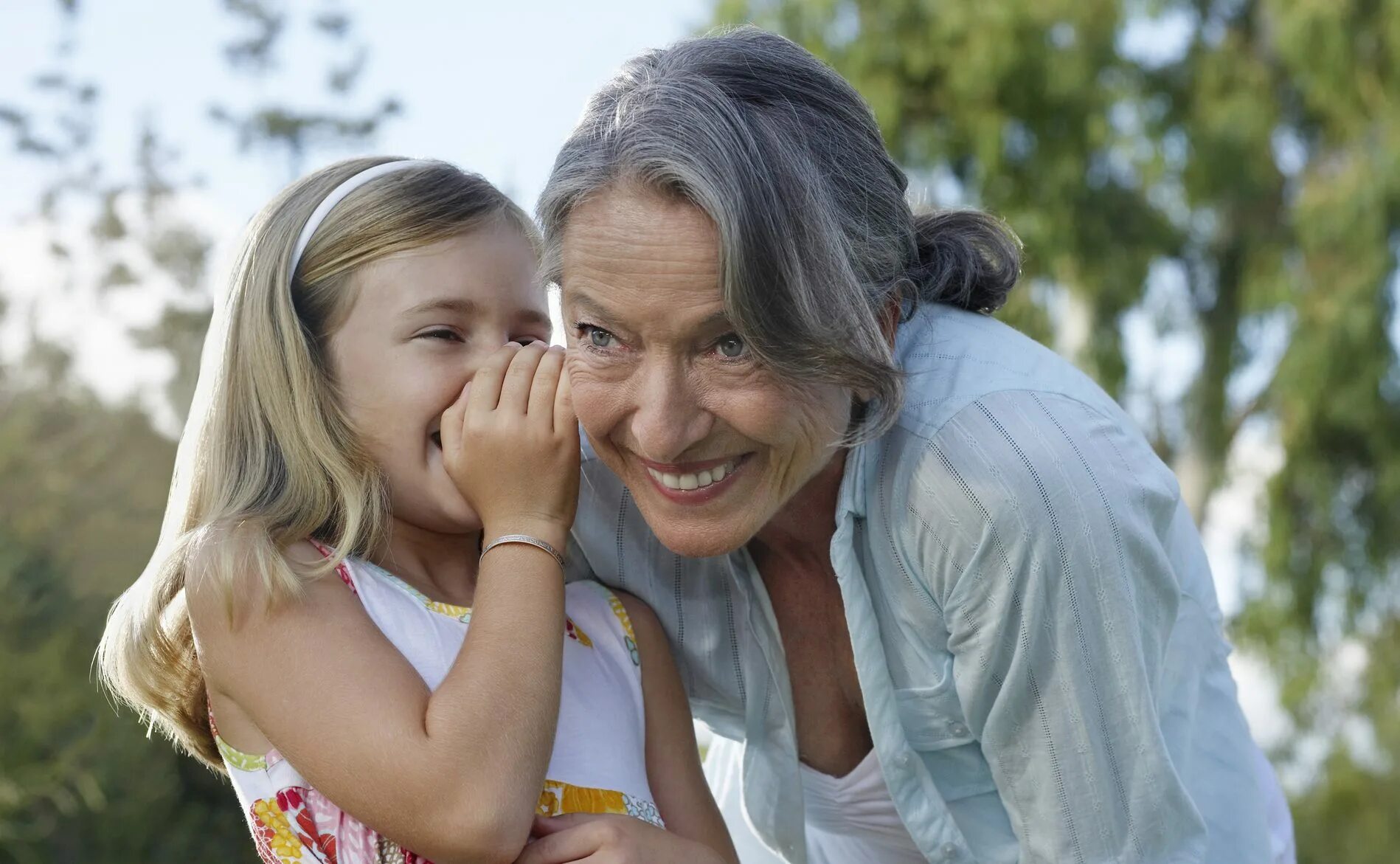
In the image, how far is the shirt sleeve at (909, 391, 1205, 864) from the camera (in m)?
2.15

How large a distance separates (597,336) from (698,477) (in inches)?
10.0

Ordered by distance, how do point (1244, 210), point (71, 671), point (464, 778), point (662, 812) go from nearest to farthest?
point (464, 778) < point (662, 812) < point (71, 671) < point (1244, 210)

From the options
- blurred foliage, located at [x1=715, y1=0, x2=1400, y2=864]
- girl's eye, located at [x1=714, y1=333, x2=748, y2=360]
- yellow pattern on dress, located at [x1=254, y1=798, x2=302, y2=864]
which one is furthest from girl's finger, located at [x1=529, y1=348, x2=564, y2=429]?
blurred foliage, located at [x1=715, y1=0, x2=1400, y2=864]

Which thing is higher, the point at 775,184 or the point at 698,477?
the point at 775,184

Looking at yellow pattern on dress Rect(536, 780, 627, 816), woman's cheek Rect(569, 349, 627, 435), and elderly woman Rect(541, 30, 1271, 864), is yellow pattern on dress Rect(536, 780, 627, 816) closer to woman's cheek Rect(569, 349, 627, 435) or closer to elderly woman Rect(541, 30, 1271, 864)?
elderly woman Rect(541, 30, 1271, 864)

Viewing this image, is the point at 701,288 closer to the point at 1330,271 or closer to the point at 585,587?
the point at 585,587

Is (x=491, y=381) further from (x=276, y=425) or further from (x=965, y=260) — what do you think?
(x=965, y=260)

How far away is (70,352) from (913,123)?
6.17m

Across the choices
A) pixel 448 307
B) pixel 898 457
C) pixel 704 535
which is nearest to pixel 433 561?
pixel 448 307

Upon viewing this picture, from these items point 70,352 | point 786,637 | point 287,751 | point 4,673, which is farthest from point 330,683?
point 70,352

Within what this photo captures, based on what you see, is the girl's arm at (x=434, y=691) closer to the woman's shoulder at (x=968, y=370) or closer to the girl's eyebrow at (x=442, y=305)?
the girl's eyebrow at (x=442, y=305)

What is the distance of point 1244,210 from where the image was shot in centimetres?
1097

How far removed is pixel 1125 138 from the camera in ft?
35.2

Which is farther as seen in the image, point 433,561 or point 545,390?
point 433,561
